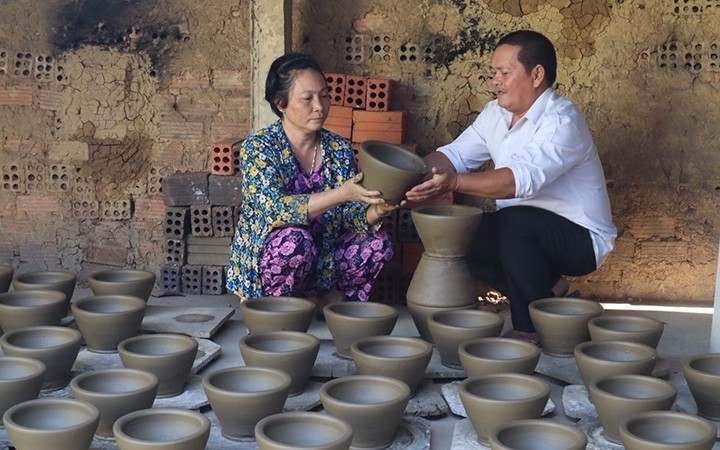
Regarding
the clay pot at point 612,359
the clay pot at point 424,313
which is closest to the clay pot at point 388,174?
the clay pot at point 424,313

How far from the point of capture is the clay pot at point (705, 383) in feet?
11.0

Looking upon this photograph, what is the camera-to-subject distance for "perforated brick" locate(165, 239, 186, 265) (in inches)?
210

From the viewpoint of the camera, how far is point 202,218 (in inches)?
207

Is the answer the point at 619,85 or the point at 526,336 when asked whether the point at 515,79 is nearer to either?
the point at 526,336

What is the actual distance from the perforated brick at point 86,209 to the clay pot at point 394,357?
2531 millimetres

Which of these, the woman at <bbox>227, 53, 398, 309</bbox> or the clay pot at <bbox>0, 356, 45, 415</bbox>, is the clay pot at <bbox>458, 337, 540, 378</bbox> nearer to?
the woman at <bbox>227, 53, 398, 309</bbox>

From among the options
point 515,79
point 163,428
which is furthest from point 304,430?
point 515,79

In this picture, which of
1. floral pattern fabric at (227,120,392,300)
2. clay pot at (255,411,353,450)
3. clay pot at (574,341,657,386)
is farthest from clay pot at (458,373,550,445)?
floral pattern fabric at (227,120,392,300)

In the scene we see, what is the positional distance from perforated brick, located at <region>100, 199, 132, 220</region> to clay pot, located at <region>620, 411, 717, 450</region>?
11.3 feet

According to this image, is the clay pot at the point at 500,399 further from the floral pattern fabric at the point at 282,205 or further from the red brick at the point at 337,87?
the red brick at the point at 337,87

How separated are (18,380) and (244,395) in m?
0.73

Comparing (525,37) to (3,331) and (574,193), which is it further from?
(3,331)

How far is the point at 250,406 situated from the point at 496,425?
0.76 m

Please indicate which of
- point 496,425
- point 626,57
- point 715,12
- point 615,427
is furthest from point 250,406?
point 715,12
